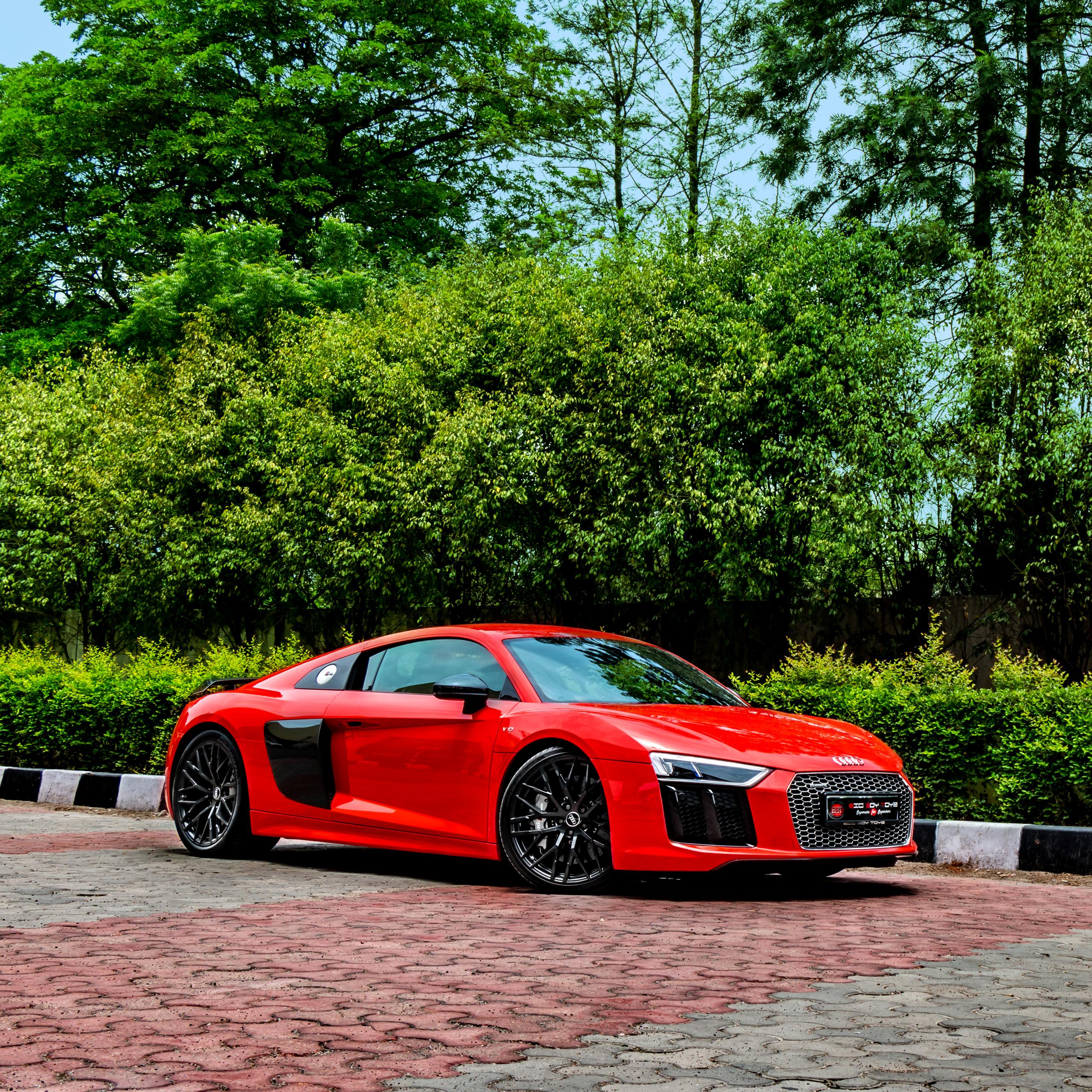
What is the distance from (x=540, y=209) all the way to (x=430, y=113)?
3.54 meters

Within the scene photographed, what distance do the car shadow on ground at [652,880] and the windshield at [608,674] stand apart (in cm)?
98

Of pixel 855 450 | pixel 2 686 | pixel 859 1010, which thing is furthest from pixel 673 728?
pixel 2 686

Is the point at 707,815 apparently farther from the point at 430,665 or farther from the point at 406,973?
the point at 406,973

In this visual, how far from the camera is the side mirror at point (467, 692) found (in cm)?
764

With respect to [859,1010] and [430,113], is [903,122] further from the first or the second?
[859,1010]

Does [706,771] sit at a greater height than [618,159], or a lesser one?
lesser

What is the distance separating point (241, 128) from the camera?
30516 mm

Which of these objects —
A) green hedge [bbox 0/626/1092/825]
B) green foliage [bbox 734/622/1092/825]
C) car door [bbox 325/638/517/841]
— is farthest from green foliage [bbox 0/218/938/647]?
car door [bbox 325/638/517/841]

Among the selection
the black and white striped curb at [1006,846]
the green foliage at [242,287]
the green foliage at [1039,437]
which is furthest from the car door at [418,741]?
the green foliage at [242,287]

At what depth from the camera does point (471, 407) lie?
1566 centimetres

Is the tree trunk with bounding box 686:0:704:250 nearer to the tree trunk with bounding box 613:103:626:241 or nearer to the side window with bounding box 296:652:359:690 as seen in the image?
the tree trunk with bounding box 613:103:626:241

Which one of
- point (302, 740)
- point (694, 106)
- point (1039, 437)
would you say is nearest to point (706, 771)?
point (302, 740)

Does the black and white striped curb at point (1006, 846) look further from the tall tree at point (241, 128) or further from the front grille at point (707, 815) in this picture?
the tall tree at point (241, 128)

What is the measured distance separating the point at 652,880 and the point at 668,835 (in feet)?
1.81
